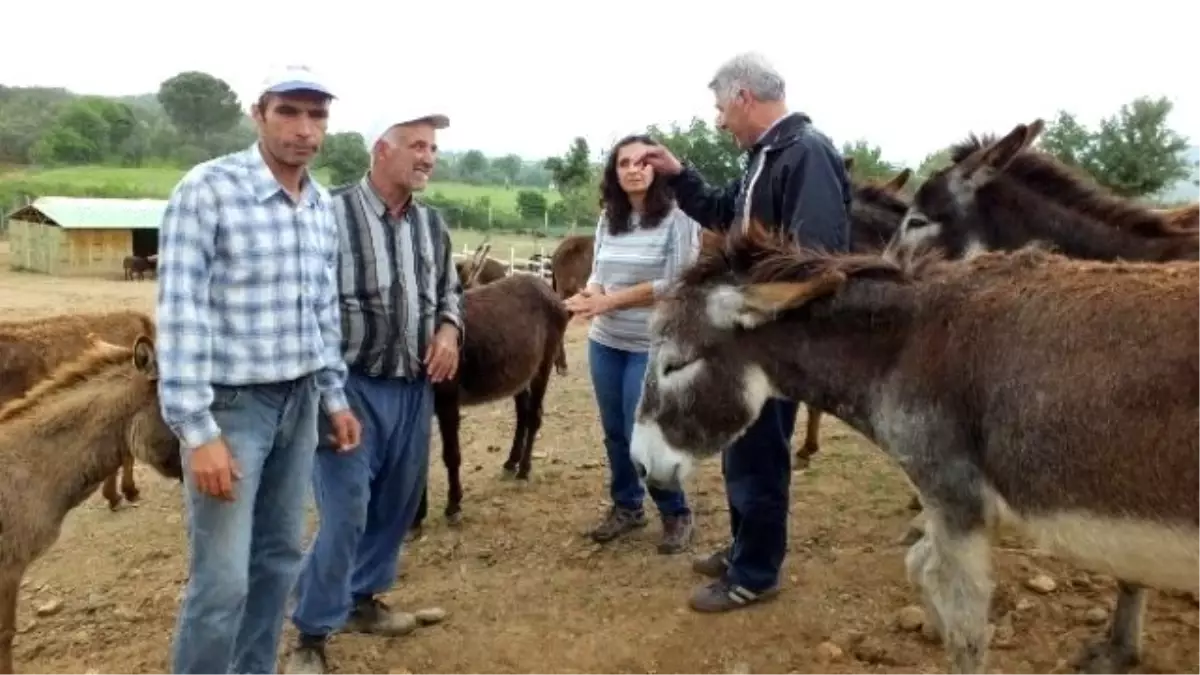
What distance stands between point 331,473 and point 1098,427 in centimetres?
281

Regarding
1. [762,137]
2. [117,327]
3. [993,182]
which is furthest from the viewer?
[117,327]

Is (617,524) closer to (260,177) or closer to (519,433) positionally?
(519,433)

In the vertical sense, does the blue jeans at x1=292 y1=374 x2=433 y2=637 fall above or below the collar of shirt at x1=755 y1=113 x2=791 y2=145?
below

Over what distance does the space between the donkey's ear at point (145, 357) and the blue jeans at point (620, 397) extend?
7.94 feet

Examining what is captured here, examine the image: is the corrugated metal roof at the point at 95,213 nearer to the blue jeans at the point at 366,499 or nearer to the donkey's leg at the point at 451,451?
the donkey's leg at the point at 451,451

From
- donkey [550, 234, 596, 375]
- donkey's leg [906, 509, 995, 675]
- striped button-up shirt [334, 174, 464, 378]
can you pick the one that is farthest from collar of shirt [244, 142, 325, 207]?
donkey [550, 234, 596, 375]

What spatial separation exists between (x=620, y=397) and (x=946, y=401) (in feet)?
7.96

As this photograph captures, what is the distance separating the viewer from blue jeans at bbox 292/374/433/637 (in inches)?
153

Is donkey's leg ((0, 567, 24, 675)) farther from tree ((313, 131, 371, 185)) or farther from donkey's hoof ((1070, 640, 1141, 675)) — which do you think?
tree ((313, 131, 371, 185))

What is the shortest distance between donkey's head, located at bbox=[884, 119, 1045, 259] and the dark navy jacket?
5.37 feet

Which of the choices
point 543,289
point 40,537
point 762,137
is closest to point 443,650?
point 40,537

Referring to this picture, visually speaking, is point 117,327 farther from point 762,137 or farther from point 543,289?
point 762,137

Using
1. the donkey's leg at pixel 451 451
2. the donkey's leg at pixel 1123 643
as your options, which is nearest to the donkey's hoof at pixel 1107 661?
the donkey's leg at pixel 1123 643

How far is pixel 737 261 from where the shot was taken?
3455 millimetres
